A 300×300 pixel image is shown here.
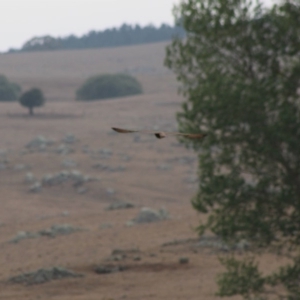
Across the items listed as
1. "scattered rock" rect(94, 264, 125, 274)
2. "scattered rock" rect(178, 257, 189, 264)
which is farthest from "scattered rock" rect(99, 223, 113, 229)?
"scattered rock" rect(178, 257, 189, 264)

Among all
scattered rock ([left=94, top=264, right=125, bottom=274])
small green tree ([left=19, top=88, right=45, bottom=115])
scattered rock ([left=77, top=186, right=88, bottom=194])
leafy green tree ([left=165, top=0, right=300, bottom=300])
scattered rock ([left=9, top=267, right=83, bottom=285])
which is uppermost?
leafy green tree ([left=165, top=0, right=300, bottom=300])

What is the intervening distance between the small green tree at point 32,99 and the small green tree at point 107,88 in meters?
15.5

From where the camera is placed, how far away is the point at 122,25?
17725 cm

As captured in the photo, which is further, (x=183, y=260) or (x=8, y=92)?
(x=8, y=92)

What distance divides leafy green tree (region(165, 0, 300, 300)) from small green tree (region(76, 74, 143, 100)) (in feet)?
209

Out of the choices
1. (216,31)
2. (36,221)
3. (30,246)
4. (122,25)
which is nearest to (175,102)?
(36,221)

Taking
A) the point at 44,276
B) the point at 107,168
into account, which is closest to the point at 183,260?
the point at 44,276

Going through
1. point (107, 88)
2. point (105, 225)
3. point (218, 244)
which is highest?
point (218, 244)

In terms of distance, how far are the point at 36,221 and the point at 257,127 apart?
15294 mm

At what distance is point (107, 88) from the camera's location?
77125 millimetres

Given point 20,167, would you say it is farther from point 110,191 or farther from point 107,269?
point 107,269

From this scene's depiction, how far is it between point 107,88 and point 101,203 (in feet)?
151

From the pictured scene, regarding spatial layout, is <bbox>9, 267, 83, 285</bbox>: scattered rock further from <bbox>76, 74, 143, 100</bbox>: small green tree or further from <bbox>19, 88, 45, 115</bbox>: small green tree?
<bbox>76, 74, 143, 100</bbox>: small green tree

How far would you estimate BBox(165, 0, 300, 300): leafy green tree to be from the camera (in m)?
12.0
